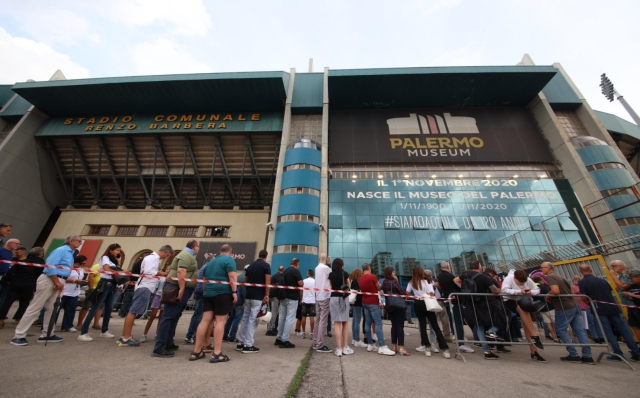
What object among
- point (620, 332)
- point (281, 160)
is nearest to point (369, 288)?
point (620, 332)

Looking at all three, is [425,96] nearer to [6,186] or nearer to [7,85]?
[6,186]

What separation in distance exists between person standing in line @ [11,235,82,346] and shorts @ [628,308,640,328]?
402 inches

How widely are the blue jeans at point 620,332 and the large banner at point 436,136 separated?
57.5ft

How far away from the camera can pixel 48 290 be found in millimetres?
4141

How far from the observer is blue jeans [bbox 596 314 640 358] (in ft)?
14.3

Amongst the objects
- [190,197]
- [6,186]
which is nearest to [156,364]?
[190,197]

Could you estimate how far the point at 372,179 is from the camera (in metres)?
20.6

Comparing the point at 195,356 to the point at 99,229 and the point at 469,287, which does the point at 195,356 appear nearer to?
the point at 469,287

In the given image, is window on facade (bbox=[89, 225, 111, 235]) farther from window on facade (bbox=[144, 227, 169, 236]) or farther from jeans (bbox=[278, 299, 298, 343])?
jeans (bbox=[278, 299, 298, 343])

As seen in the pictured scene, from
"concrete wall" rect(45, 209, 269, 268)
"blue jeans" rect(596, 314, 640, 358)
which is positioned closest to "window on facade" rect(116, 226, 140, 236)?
"concrete wall" rect(45, 209, 269, 268)

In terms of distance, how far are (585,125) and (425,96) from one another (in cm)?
1381

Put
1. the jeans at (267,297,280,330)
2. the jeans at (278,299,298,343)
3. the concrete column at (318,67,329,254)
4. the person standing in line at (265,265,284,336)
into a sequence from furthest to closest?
1. the concrete column at (318,67,329,254)
2. the jeans at (267,297,280,330)
3. the person standing in line at (265,265,284,336)
4. the jeans at (278,299,298,343)

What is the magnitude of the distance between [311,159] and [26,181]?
2603 cm

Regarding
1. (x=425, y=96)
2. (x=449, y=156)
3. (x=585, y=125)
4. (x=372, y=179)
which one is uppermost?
(x=425, y=96)
